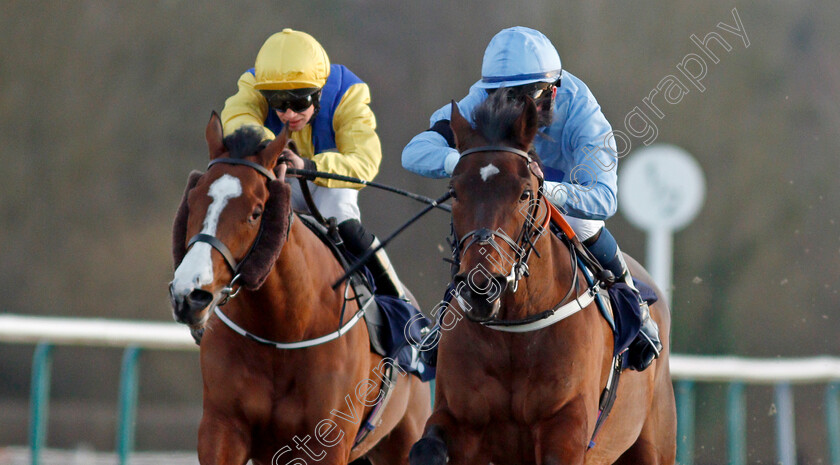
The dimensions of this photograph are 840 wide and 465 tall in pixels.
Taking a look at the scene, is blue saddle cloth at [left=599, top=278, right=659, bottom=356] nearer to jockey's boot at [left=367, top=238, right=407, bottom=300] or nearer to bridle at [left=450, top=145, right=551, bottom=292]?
bridle at [left=450, top=145, right=551, bottom=292]

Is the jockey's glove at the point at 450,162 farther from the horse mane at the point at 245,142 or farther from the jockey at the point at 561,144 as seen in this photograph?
the horse mane at the point at 245,142

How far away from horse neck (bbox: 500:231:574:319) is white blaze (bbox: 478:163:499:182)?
0.37 meters

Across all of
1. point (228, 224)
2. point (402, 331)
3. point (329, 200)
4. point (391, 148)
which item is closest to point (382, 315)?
point (402, 331)

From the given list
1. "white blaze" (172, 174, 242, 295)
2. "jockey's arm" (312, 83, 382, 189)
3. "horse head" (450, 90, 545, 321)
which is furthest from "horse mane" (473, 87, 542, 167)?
"jockey's arm" (312, 83, 382, 189)

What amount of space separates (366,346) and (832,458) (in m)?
4.16

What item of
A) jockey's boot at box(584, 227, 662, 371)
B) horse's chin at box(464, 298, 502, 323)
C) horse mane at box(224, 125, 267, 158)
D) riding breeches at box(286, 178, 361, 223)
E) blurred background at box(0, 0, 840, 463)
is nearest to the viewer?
horse's chin at box(464, 298, 502, 323)

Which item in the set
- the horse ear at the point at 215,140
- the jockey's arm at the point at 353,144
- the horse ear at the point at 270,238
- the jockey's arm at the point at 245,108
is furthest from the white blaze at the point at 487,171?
the jockey's arm at the point at 245,108

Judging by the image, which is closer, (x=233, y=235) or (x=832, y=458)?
(x=233, y=235)

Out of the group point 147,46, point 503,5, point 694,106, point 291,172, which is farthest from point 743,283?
point 291,172

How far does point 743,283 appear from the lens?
1129 cm

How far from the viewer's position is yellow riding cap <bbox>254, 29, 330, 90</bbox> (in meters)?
4.67

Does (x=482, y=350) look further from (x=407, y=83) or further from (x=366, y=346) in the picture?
(x=407, y=83)

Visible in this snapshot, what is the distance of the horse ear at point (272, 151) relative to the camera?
13.3ft

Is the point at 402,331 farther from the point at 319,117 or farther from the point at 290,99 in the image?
the point at 290,99
